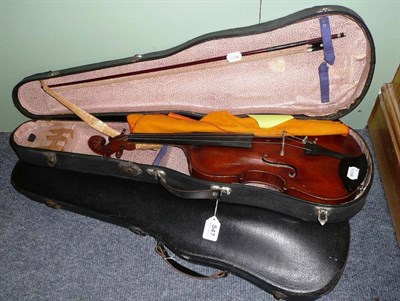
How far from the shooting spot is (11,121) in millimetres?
1916

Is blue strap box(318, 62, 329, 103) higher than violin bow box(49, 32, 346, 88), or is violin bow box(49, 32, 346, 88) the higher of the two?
violin bow box(49, 32, 346, 88)

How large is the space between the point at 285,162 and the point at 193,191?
1.13 ft

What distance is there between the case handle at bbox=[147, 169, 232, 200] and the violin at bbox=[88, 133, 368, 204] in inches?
2.2

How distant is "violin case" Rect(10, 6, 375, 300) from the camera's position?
122 cm

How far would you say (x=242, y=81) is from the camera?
54.6 inches

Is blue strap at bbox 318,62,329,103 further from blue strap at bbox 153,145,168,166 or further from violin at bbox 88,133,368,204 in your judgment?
blue strap at bbox 153,145,168,166

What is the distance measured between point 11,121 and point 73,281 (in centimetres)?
92

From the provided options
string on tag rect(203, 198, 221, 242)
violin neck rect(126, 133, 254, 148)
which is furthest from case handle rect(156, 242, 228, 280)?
violin neck rect(126, 133, 254, 148)

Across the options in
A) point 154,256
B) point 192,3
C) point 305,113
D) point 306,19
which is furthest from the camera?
point 154,256

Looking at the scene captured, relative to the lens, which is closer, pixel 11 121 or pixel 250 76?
pixel 250 76

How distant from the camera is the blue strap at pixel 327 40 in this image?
3.84ft

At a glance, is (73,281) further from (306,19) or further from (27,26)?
(306,19)

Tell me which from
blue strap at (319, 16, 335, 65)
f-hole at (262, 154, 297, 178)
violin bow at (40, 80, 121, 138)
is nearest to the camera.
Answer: blue strap at (319, 16, 335, 65)

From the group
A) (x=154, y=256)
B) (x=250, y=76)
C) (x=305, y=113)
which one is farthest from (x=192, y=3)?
(x=154, y=256)
